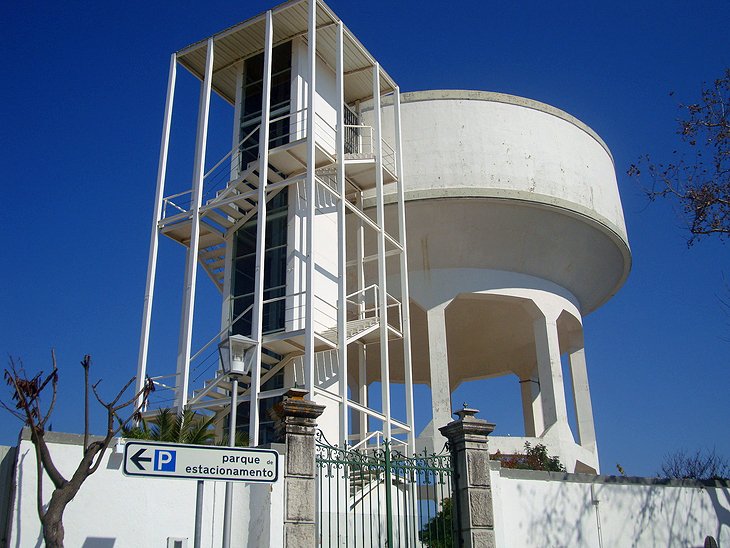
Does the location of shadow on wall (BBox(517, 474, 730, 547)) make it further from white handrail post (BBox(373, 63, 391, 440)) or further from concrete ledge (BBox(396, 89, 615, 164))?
concrete ledge (BBox(396, 89, 615, 164))

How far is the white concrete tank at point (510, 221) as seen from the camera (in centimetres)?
2164

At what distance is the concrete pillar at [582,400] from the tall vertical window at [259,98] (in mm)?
11151

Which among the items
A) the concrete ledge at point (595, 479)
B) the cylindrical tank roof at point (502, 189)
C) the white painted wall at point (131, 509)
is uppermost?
the cylindrical tank roof at point (502, 189)

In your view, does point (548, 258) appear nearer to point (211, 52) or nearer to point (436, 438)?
point (436, 438)

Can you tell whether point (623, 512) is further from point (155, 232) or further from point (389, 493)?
point (155, 232)

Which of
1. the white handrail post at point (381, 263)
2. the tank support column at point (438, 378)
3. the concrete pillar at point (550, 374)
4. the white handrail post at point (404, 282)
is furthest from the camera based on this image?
the concrete pillar at point (550, 374)

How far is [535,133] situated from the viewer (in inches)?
901

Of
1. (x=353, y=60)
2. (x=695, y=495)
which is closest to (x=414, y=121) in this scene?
(x=353, y=60)

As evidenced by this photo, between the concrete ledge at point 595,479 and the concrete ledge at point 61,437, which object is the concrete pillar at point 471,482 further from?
the concrete ledge at point 61,437

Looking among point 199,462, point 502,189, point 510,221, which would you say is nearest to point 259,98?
point 502,189

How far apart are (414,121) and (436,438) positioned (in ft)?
29.2

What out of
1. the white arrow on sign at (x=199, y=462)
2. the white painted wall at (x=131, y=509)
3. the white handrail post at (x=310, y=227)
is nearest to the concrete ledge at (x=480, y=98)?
the white handrail post at (x=310, y=227)

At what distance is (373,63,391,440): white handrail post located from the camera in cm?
1969

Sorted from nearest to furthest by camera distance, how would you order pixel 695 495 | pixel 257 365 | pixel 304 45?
pixel 695 495, pixel 257 365, pixel 304 45
